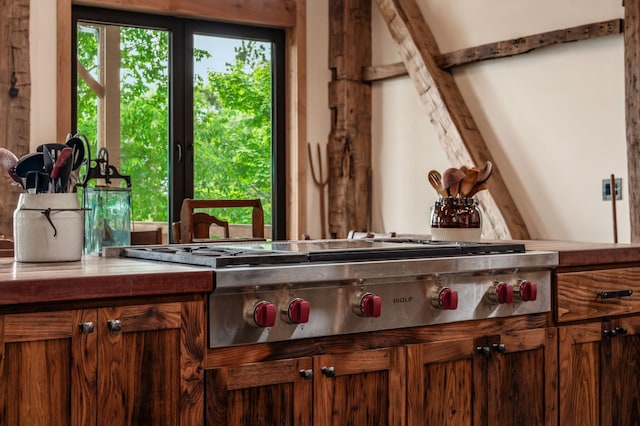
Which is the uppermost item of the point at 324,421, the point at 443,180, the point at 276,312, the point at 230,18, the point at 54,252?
the point at 230,18

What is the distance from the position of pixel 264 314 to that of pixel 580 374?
124cm

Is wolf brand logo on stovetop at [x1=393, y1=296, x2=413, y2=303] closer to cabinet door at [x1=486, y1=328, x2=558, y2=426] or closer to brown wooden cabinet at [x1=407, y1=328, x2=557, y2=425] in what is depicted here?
brown wooden cabinet at [x1=407, y1=328, x2=557, y2=425]

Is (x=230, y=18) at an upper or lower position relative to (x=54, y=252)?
upper

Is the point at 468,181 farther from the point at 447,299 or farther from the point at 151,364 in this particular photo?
the point at 151,364

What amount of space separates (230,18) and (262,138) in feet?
2.96

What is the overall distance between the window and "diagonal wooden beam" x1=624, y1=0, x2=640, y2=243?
8.67 feet

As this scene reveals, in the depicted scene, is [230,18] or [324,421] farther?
[230,18]

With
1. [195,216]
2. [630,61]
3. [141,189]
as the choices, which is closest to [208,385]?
[195,216]

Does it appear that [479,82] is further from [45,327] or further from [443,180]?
[45,327]

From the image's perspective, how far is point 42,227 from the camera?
79.0 inches

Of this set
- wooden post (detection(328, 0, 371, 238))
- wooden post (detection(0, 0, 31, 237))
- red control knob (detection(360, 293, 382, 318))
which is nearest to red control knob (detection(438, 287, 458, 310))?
red control knob (detection(360, 293, 382, 318))

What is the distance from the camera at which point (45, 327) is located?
5.25 ft

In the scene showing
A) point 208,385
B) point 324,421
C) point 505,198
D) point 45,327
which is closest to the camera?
point 45,327

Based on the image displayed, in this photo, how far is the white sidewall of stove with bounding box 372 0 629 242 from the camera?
4398 millimetres
